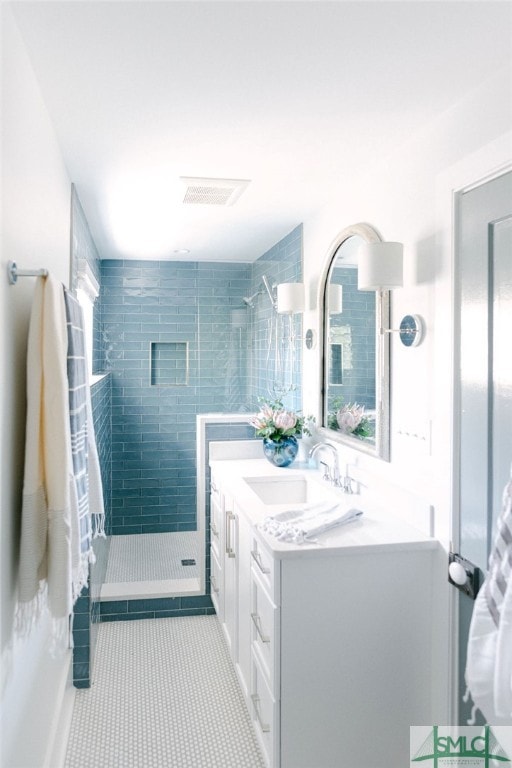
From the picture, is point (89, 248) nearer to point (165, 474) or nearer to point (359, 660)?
point (165, 474)

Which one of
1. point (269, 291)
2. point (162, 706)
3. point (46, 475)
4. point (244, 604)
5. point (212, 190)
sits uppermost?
point (212, 190)

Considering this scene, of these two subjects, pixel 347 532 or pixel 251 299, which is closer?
pixel 347 532

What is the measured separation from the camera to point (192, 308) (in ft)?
13.1

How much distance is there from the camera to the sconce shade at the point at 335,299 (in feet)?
9.84

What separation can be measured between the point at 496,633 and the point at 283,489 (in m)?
1.73

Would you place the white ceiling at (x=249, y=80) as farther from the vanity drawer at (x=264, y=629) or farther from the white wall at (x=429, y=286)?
the vanity drawer at (x=264, y=629)

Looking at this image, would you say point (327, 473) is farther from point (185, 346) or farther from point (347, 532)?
point (185, 346)

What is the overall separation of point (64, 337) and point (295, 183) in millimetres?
1515

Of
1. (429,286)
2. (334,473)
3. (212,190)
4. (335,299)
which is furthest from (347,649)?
(212,190)

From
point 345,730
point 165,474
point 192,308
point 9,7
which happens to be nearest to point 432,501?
point 345,730

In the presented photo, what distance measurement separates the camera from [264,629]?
2.18 m

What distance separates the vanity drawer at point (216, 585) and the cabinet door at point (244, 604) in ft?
1.66

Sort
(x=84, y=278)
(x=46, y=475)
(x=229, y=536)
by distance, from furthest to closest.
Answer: (x=84, y=278) → (x=229, y=536) → (x=46, y=475)

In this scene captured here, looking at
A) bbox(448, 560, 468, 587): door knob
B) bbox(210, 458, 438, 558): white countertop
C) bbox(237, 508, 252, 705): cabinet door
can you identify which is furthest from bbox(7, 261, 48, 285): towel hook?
bbox(448, 560, 468, 587): door knob
